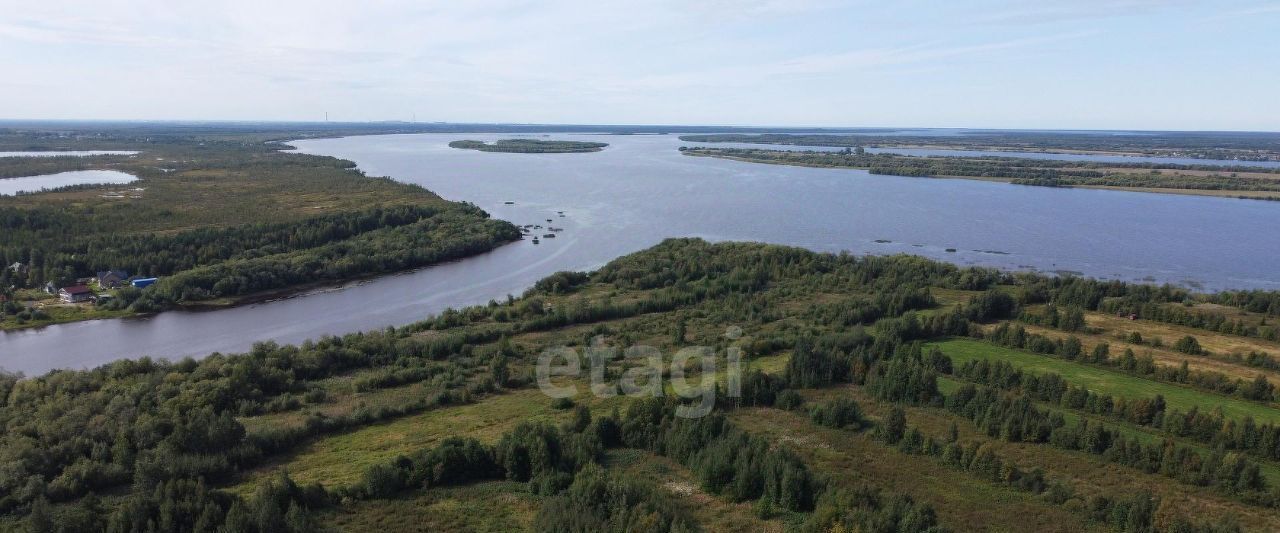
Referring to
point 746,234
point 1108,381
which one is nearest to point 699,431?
point 1108,381

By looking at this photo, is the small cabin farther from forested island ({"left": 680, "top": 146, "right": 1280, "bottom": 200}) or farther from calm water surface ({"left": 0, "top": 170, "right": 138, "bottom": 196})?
forested island ({"left": 680, "top": 146, "right": 1280, "bottom": 200})

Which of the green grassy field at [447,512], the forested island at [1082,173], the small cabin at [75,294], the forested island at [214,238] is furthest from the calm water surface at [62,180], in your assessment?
the forested island at [1082,173]

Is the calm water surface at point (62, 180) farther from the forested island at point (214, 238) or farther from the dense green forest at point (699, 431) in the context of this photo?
the dense green forest at point (699, 431)

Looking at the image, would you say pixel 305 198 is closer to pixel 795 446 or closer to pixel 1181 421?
pixel 795 446

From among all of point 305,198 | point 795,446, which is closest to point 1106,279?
point 795,446

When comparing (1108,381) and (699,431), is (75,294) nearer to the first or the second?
(699,431)
